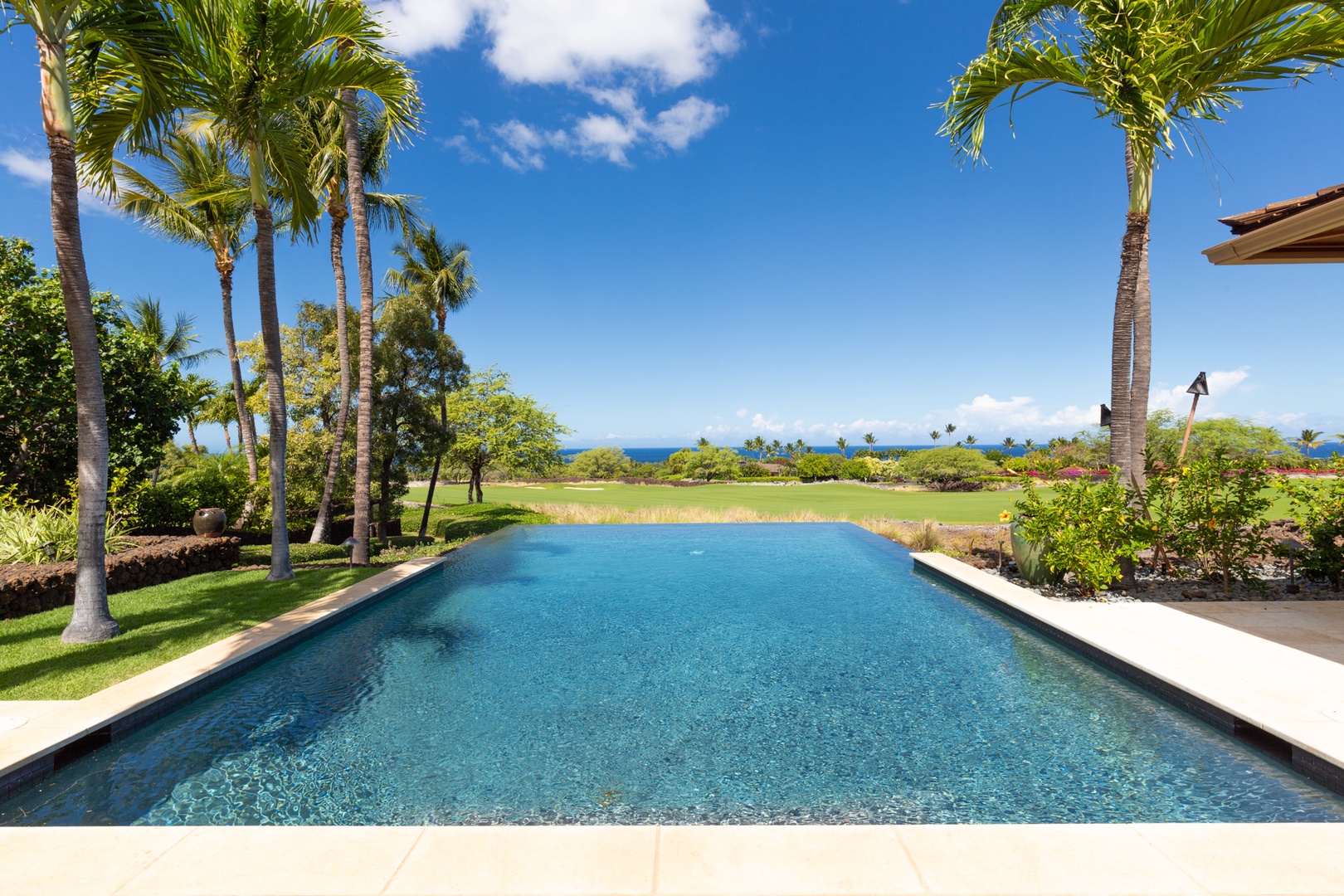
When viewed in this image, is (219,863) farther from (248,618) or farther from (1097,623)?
(1097,623)

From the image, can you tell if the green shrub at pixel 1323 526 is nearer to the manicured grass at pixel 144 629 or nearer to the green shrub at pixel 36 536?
the manicured grass at pixel 144 629

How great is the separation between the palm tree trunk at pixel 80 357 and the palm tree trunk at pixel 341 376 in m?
5.83

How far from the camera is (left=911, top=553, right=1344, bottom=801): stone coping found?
4.04m

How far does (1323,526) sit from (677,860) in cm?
1044

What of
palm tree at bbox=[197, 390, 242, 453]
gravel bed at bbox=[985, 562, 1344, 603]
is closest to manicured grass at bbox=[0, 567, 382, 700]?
gravel bed at bbox=[985, 562, 1344, 603]

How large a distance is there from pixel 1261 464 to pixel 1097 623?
3567mm

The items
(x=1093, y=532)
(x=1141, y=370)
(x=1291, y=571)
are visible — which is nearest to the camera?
(x=1291, y=571)

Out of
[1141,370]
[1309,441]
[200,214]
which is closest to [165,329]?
[200,214]

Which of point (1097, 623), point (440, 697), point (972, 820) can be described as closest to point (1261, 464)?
point (1097, 623)

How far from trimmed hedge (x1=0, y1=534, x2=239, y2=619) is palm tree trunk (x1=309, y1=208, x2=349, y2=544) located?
9.76 ft

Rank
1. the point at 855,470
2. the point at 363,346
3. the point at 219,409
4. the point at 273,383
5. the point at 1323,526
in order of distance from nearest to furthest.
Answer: the point at 1323,526 < the point at 273,383 < the point at 363,346 < the point at 219,409 < the point at 855,470

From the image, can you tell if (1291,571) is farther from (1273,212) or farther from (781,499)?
(781,499)

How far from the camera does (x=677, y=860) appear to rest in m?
2.98

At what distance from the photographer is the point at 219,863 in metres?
2.99
